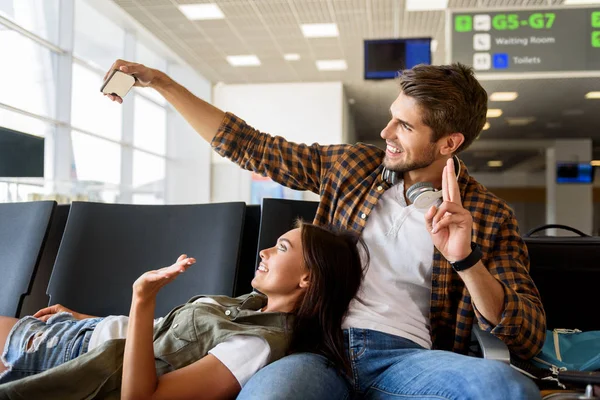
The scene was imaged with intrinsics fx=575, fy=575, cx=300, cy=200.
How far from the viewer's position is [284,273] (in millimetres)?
1534

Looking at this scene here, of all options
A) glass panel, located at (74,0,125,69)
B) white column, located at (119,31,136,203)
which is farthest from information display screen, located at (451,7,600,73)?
white column, located at (119,31,136,203)

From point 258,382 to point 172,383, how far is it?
0.60 ft

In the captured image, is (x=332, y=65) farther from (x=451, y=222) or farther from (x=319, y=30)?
(x=451, y=222)

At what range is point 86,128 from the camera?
7.13 meters

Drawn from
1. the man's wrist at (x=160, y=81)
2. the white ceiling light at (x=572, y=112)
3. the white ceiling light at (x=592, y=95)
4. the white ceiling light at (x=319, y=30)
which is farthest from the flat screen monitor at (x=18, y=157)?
the white ceiling light at (x=572, y=112)

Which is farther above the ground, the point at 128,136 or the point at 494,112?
the point at 494,112

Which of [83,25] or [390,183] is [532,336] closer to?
[390,183]

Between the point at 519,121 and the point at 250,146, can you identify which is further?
the point at 519,121

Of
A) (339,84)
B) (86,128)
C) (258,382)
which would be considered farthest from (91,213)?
(339,84)

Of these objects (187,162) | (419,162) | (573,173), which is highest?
(573,173)

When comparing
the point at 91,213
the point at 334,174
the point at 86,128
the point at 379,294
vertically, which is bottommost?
the point at 379,294

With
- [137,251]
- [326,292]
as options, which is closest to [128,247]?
[137,251]

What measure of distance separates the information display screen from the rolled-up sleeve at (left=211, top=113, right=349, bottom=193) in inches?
135

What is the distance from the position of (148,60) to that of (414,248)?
846cm
